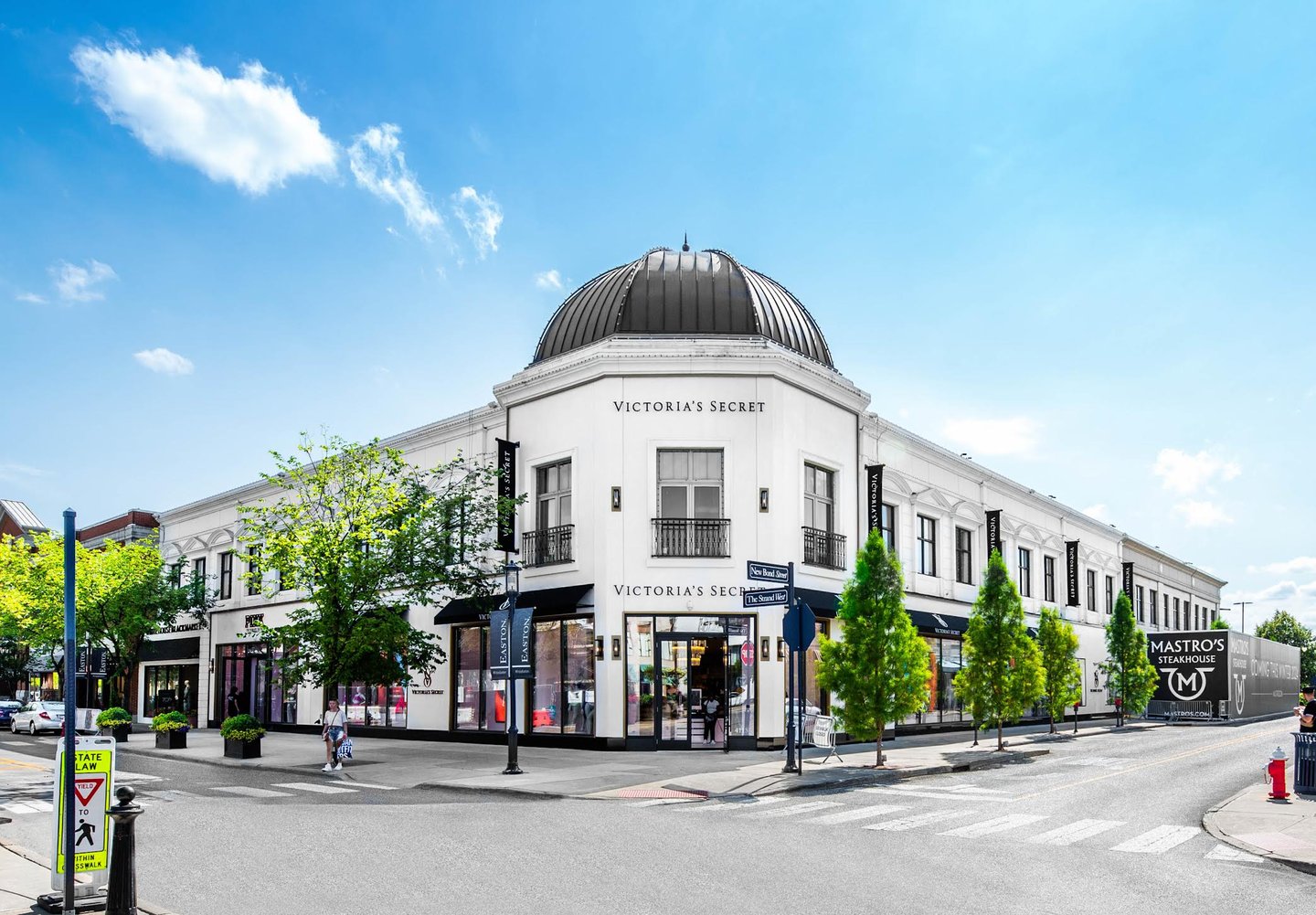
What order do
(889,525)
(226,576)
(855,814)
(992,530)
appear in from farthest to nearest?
(226,576)
(992,530)
(889,525)
(855,814)

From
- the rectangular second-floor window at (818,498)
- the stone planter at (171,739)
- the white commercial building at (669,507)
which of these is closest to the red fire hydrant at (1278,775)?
the white commercial building at (669,507)

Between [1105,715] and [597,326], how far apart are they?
35.1m

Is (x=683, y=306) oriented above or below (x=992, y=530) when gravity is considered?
above

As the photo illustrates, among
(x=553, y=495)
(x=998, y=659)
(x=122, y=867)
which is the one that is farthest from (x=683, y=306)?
(x=122, y=867)

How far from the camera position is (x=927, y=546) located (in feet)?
119

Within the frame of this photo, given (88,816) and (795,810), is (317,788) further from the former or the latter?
(88,816)

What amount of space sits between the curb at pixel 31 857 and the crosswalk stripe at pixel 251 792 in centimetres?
564

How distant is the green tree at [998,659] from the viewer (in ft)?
99.1

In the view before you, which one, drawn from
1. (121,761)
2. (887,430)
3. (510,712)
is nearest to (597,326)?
(887,430)

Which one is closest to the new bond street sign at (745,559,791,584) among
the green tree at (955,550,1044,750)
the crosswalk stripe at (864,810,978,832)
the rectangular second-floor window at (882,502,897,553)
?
the crosswalk stripe at (864,810,978,832)

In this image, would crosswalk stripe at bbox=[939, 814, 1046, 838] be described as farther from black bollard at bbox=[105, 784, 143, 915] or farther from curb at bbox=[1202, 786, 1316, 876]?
black bollard at bbox=[105, 784, 143, 915]

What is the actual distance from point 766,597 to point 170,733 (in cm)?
1846

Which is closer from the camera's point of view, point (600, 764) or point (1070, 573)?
point (600, 764)

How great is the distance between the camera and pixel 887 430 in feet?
108
